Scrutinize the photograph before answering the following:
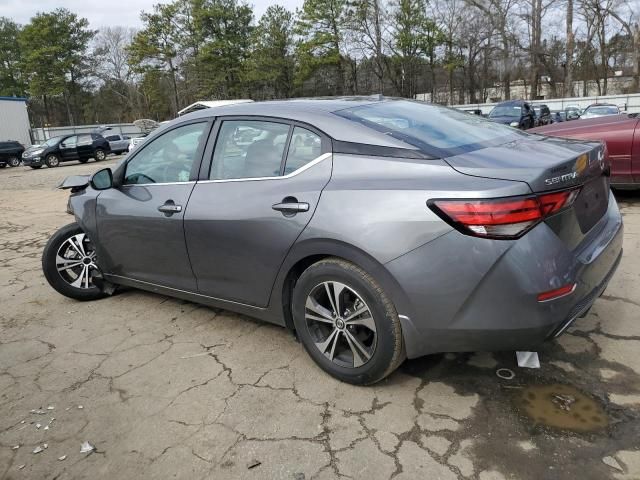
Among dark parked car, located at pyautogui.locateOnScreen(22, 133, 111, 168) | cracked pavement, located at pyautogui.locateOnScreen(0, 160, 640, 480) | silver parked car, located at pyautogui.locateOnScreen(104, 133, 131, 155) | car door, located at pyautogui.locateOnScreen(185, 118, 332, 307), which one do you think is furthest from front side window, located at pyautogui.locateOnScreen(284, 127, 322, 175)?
silver parked car, located at pyautogui.locateOnScreen(104, 133, 131, 155)

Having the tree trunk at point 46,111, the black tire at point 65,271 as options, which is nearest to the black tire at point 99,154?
the black tire at point 65,271

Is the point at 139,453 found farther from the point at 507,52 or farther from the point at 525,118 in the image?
the point at 507,52

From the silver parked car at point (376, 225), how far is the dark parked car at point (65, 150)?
23383 millimetres

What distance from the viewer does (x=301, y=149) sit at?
285 centimetres

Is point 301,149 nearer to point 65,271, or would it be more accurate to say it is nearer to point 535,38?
point 65,271

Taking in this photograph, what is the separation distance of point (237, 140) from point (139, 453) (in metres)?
1.86

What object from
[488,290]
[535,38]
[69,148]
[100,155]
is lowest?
[488,290]

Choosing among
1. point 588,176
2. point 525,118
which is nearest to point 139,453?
point 588,176

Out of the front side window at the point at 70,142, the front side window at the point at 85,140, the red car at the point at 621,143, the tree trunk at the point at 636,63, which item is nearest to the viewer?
the red car at the point at 621,143

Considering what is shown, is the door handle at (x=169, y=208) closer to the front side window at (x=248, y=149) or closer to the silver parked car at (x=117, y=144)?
the front side window at (x=248, y=149)

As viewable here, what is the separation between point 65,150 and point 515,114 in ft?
66.5

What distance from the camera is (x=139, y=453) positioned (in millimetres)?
2396

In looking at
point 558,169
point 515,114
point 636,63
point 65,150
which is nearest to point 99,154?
point 65,150

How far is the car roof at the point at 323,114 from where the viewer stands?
8.63 ft
